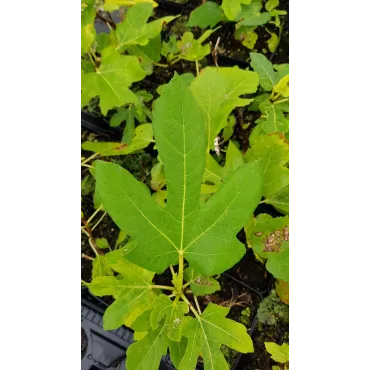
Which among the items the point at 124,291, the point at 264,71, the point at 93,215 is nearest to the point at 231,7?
the point at 264,71

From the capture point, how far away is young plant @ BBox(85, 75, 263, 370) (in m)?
0.66

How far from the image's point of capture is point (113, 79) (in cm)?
101

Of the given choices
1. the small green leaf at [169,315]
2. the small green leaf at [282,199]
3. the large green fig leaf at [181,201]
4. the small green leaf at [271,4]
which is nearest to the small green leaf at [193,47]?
the small green leaf at [271,4]

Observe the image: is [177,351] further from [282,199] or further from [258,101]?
[258,101]

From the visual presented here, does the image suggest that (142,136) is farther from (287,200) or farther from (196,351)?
(196,351)

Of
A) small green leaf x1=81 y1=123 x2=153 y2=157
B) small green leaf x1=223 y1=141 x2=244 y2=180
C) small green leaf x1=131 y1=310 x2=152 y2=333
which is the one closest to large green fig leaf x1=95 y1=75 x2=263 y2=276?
small green leaf x1=131 y1=310 x2=152 y2=333

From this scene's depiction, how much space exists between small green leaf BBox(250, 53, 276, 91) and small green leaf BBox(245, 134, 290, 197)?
265 mm

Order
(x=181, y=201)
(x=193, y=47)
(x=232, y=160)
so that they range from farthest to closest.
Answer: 1. (x=193, y=47)
2. (x=232, y=160)
3. (x=181, y=201)

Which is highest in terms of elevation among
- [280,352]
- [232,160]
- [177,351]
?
[232,160]

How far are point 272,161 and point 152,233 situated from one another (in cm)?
31

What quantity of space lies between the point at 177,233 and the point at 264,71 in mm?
541

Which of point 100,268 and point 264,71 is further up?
point 264,71

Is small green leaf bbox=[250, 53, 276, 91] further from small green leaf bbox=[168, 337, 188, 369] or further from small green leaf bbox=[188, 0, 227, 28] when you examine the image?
small green leaf bbox=[168, 337, 188, 369]
